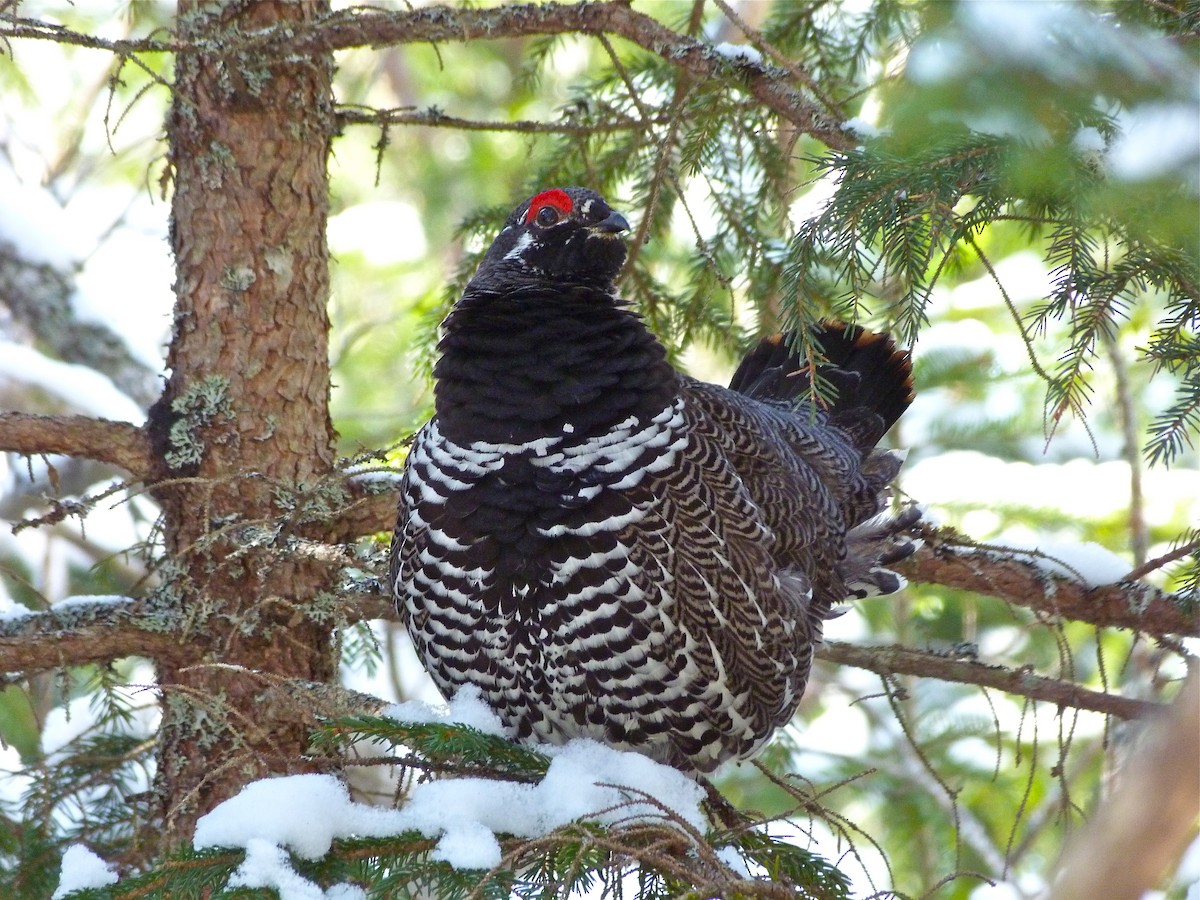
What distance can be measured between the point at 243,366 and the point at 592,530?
1202 millimetres

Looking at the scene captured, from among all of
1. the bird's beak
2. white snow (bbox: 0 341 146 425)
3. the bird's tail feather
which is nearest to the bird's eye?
the bird's beak

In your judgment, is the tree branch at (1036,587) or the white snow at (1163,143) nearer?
the white snow at (1163,143)

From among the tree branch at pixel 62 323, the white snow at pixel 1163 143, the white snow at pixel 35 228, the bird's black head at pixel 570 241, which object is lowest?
the white snow at pixel 1163 143

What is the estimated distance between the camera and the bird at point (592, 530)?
284cm

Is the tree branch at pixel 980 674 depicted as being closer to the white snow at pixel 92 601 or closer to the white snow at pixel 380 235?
the white snow at pixel 92 601

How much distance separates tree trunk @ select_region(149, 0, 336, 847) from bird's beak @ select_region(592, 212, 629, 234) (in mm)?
861

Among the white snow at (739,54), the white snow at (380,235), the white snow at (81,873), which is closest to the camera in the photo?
the white snow at (81,873)

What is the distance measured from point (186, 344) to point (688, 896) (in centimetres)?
222

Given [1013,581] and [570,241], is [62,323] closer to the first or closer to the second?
[570,241]

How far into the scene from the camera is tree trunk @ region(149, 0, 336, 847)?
10.4 feet

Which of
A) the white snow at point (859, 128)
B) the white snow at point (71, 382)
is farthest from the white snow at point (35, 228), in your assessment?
the white snow at point (859, 128)

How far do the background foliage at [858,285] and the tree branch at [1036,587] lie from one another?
0.31 ft

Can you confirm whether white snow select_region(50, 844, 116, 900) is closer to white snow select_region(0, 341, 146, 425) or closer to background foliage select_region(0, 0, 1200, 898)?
Result: background foliage select_region(0, 0, 1200, 898)

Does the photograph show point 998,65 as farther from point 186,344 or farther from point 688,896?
point 186,344
